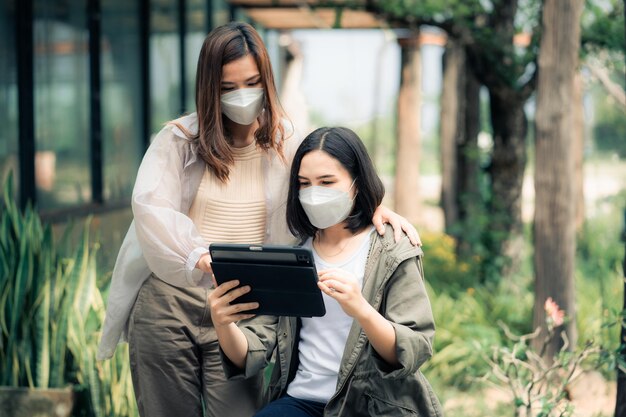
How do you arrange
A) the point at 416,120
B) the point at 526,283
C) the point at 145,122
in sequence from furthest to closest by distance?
the point at 416,120, the point at 145,122, the point at 526,283

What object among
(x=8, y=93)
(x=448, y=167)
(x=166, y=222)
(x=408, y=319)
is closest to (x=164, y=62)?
(x=448, y=167)

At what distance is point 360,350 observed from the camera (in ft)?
7.80

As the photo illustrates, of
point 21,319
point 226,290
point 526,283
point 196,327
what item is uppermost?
point 226,290

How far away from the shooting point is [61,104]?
678 centimetres

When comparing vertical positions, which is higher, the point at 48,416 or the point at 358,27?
the point at 358,27

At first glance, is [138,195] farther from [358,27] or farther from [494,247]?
[358,27]

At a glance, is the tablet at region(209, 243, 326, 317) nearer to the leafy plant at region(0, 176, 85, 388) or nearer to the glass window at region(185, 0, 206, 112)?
the leafy plant at region(0, 176, 85, 388)

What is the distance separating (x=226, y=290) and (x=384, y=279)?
0.39m

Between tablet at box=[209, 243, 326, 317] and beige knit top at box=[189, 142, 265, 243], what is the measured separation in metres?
0.45

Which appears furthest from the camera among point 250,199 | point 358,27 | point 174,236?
point 358,27

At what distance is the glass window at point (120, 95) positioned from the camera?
7816mm

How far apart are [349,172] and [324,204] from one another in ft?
0.44

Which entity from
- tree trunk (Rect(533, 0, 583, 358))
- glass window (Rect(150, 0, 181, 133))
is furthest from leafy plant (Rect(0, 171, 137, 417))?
glass window (Rect(150, 0, 181, 133))

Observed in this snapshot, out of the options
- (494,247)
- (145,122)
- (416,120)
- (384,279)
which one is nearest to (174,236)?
(384,279)
